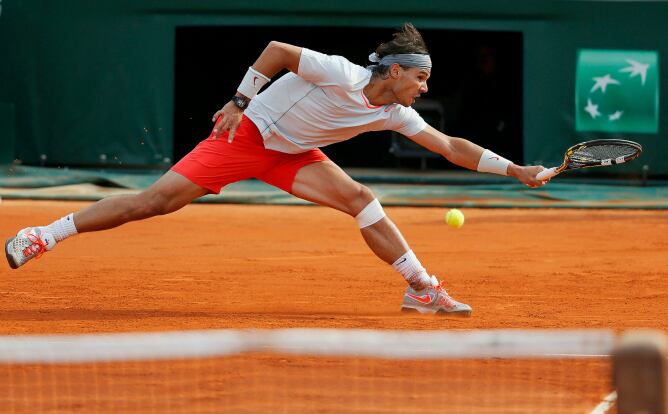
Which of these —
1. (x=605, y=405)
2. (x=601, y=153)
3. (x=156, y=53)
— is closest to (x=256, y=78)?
(x=601, y=153)

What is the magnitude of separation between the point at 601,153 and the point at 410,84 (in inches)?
47.2

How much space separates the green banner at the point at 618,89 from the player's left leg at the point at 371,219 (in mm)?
8051

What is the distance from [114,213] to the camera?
5234 millimetres

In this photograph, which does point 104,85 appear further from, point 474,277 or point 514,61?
point 474,277

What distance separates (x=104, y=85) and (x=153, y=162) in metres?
1.06

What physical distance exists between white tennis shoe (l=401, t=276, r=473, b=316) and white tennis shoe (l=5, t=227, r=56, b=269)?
5.65 ft

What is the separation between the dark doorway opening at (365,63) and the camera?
1647 cm

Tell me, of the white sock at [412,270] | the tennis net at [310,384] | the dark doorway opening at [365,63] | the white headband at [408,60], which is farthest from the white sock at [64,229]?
the dark doorway opening at [365,63]

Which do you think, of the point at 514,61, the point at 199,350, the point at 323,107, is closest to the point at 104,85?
the point at 514,61

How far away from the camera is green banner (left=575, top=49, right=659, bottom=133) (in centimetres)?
1283

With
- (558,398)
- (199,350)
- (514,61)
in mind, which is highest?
(514,61)

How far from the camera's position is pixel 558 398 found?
3.79m

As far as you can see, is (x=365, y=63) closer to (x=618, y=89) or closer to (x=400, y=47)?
(x=618, y=89)

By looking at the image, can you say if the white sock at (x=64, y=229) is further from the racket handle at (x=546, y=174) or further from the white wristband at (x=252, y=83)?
the racket handle at (x=546, y=174)
